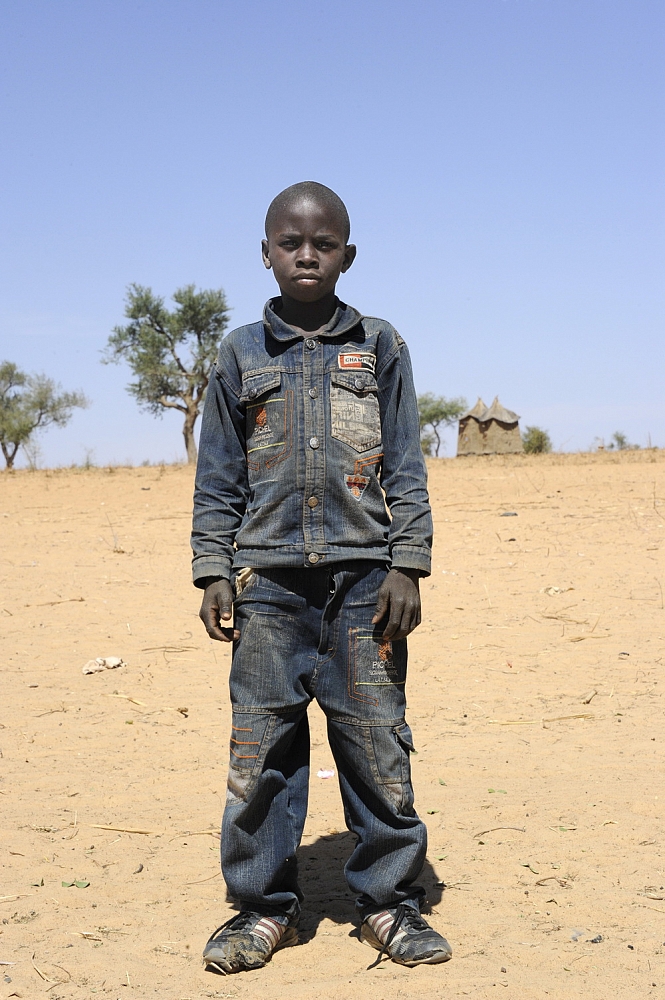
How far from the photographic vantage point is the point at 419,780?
405 centimetres

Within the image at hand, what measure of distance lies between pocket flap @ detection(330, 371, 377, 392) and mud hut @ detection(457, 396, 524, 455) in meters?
22.3

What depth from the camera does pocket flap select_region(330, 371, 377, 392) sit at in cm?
258

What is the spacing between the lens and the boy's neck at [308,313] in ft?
8.69

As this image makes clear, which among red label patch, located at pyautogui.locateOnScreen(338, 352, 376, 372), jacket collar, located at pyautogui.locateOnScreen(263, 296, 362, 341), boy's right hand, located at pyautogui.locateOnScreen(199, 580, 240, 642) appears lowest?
boy's right hand, located at pyautogui.locateOnScreen(199, 580, 240, 642)

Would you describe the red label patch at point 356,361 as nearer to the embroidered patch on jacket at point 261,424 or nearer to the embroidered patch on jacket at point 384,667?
the embroidered patch on jacket at point 261,424

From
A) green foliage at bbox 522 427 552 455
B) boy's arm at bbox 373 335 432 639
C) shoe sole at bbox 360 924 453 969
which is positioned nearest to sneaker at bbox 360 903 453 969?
shoe sole at bbox 360 924 453 969

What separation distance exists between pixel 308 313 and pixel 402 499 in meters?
0.59

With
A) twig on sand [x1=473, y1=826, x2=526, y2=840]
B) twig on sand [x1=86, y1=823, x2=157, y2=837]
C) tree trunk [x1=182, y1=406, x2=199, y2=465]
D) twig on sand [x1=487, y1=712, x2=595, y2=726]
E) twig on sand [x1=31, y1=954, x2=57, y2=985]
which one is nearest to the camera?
twig on sand [x1=31, y1=954, x2=57, y2=985]

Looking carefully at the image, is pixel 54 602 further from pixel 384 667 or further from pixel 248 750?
pixel 384 667

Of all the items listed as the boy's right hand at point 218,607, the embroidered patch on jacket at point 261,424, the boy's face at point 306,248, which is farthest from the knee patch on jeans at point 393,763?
the boy's face at point 306,248

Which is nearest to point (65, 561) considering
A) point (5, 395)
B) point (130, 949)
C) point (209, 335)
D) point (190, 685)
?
point (190, 685)

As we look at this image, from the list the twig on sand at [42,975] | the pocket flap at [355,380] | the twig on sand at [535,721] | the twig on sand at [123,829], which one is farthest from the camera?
the twig on sand at [535,721]

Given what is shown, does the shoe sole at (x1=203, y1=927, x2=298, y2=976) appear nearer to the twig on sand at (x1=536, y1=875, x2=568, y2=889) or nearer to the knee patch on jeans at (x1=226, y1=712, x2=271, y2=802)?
the knee patch on jeans at (x1=226, y1=712, x2=271, y2=802)

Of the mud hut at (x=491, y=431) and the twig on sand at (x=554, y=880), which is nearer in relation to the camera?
the twig on sand at (x=554, y=880)
